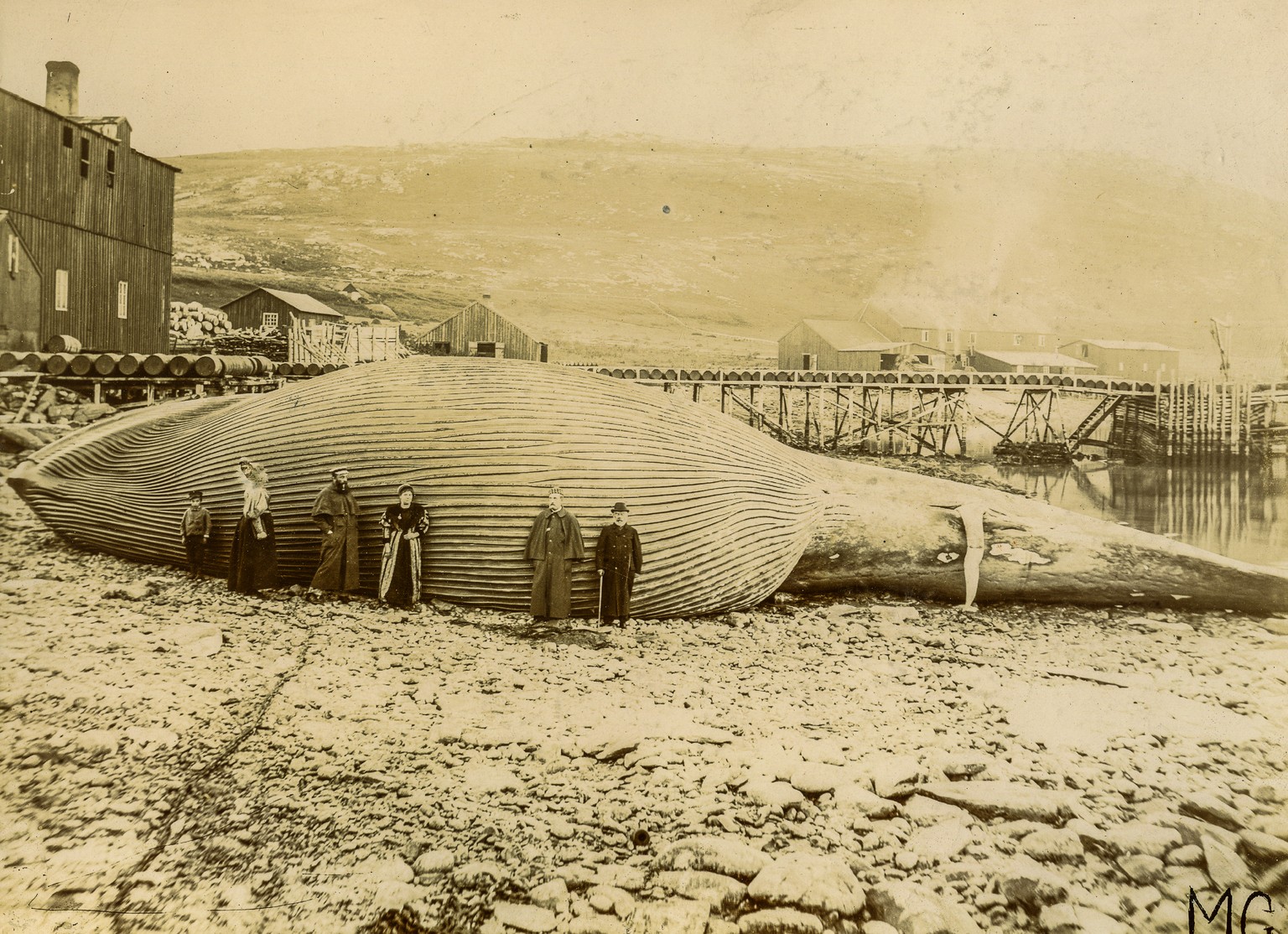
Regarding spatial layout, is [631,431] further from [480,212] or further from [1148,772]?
[1148,772]

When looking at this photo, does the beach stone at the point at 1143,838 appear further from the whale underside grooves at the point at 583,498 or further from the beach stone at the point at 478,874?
the beach stone at the point at 478,874

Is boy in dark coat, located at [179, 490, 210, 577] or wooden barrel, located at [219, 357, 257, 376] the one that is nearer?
boy in dark coat, located at [179, 490, 210, 577]

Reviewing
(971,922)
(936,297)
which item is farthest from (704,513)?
(971,922)

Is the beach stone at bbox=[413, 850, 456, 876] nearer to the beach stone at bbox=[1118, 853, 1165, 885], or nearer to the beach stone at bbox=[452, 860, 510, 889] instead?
the beach stone at bbox=[452, 860, 510, 889]

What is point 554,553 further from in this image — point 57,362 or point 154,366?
point 57,362

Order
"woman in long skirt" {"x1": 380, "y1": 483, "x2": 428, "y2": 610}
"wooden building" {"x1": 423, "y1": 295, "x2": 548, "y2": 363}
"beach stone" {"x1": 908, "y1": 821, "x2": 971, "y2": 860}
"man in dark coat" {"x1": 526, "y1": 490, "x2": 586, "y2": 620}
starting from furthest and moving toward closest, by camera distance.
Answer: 1. "wooden building" {"x1": 423, "y1": 295, "x2": 548, "y2": 363}
2. "woman in long skirt" {"x1": 380, "y1": 483, "x2": 428, "y2": 610}
3. "man in dark coat" {"x1": 526, "y1": 490, "x2": 586, "y2": 620}
4. "beach stone" {"x1": 908, "y1": 821, "x2": 971, "y2": 860}

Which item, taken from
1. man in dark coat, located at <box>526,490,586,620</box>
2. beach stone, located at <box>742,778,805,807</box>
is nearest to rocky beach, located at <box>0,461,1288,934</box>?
beach stone, located at <box>742,778,805,807</box>
